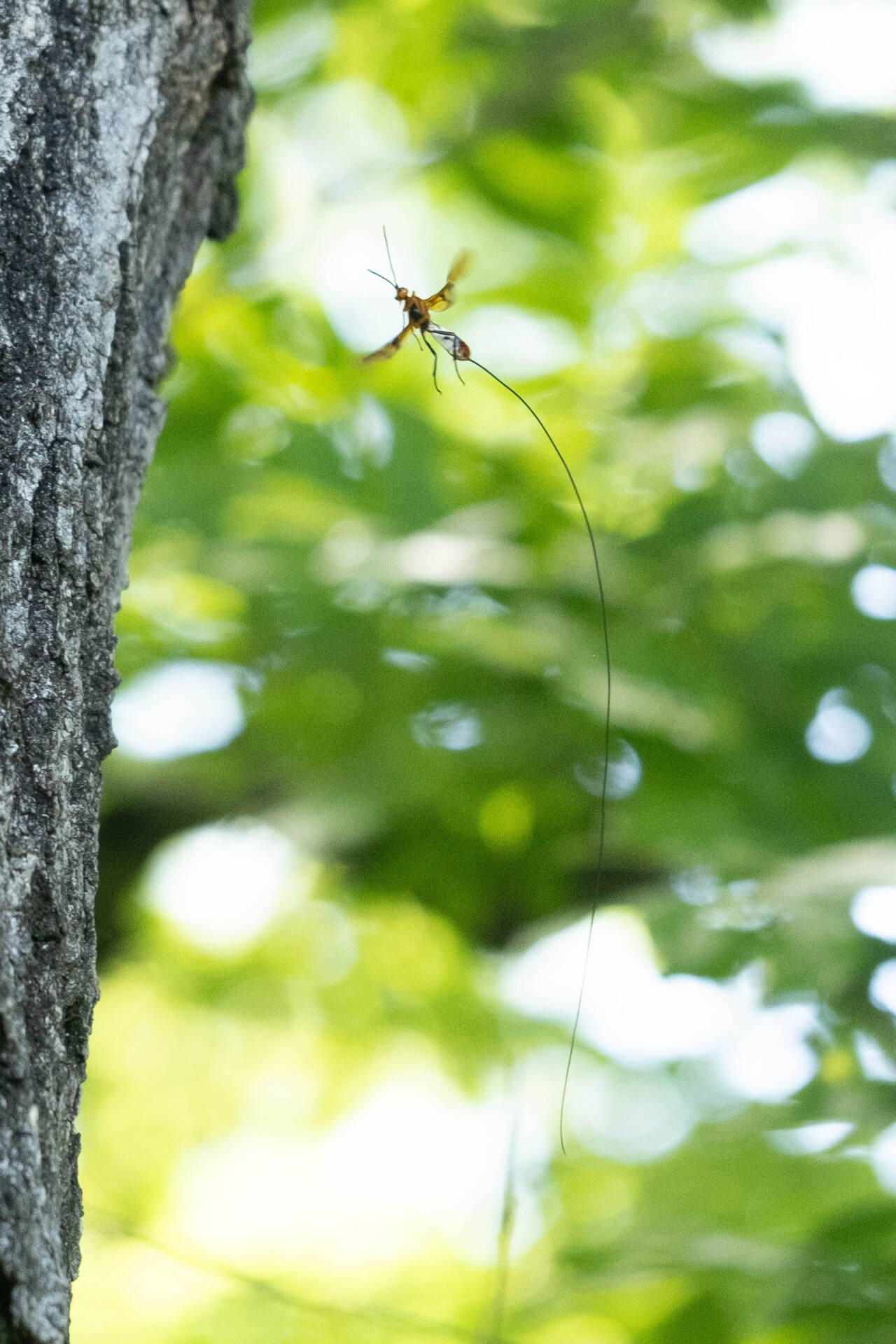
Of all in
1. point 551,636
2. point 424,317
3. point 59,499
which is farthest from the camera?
point 551,636

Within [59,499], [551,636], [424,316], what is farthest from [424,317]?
[551,636]

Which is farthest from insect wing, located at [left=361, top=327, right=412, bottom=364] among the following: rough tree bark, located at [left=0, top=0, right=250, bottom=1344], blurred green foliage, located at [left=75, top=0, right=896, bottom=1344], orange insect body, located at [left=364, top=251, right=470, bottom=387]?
blurred green foliage, located at [left=75, top=0, right=896, bottom=1344]

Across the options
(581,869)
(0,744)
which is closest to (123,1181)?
(581,869)

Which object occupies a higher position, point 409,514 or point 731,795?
point 409,514

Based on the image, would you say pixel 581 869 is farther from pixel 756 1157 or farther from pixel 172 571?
pixel 172 571

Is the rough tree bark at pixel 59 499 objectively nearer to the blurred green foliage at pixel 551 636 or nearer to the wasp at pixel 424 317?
the wasp at pixel 424 317

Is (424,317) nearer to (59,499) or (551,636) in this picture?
(59,499)

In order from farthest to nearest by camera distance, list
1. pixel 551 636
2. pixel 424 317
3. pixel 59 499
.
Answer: pixel 551 636, pixel 424 317, pixel 59 499
